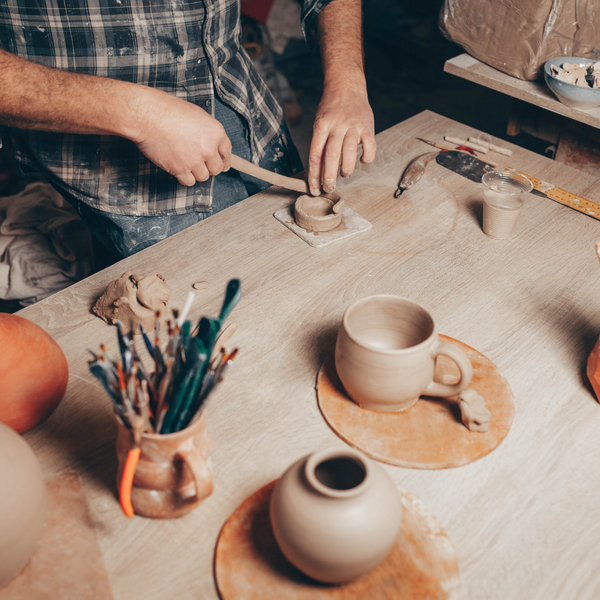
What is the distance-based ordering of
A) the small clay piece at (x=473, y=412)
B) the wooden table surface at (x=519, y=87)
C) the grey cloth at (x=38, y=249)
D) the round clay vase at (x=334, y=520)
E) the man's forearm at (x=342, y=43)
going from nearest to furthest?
the round clay vase at (x=334, y=520), the small clay piece at (x=473, y=412), the man's forearm at (x=342, y=43), the wooden table surface at (x=519, y=87), the grey cloth at (x=38, y=249)

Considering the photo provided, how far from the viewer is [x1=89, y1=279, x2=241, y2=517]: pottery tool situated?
0.58 meters

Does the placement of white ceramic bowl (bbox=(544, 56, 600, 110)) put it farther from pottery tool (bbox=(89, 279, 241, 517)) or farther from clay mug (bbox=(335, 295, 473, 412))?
pottery tool (bbox=(89, 279, 241, 517))

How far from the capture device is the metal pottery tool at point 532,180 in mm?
1270

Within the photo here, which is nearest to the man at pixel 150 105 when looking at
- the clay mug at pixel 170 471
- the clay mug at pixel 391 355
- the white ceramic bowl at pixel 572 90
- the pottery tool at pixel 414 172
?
the pottery tool at pixel 414 172

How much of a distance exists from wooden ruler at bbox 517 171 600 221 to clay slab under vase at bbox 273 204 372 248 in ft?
1.62

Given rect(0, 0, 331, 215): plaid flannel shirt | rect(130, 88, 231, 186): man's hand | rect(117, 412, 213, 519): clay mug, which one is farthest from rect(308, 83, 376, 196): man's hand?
rect(117, 412, 213, 519): clay mug

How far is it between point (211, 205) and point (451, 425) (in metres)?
0.95

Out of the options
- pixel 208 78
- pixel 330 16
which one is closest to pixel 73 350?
pixel 208 78

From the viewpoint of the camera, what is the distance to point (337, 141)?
1236mm

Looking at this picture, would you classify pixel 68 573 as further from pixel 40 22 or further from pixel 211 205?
pixel 40 22

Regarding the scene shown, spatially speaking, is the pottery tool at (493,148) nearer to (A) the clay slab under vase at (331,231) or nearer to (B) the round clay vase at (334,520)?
(A) the clay slab under vase at (331,231)

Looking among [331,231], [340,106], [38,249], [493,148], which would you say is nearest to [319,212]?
[331,231]

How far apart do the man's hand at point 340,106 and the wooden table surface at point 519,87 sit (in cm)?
46

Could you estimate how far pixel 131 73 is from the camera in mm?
1338
